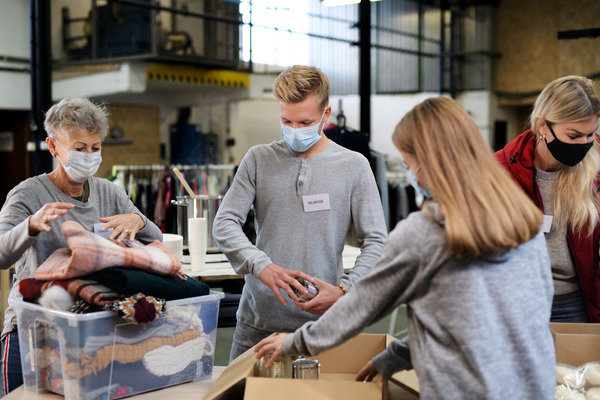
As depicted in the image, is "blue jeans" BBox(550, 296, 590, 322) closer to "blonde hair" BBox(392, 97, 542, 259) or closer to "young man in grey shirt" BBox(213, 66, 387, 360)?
"young man in grey shirt" BBox(213, 66, 387, 360)

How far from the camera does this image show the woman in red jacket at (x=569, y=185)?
191cm

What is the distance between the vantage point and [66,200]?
175 cm

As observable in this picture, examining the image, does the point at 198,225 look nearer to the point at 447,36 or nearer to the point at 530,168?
the point at 530,168

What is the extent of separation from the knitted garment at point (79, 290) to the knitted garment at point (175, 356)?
178mm

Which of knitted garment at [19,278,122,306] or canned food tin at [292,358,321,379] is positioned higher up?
knitted garment at [19,278,122,306]

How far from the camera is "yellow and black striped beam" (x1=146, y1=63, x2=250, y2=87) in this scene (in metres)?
10.6

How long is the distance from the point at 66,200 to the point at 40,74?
3.34 m

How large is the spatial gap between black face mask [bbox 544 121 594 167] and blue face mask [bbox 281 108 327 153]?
72cm

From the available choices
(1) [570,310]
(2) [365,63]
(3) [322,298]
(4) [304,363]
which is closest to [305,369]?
(4) [304,363]

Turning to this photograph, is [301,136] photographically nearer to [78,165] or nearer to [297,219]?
[297,219]

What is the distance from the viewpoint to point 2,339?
5.71 feet

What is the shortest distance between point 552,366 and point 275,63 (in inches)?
430

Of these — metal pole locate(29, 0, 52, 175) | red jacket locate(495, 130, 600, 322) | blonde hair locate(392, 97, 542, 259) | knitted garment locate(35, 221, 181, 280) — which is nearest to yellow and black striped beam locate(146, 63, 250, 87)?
metal pole locate(29, 0, 52, 175)

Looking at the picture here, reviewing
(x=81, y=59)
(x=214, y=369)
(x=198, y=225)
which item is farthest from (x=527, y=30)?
(x=214, y=369)
